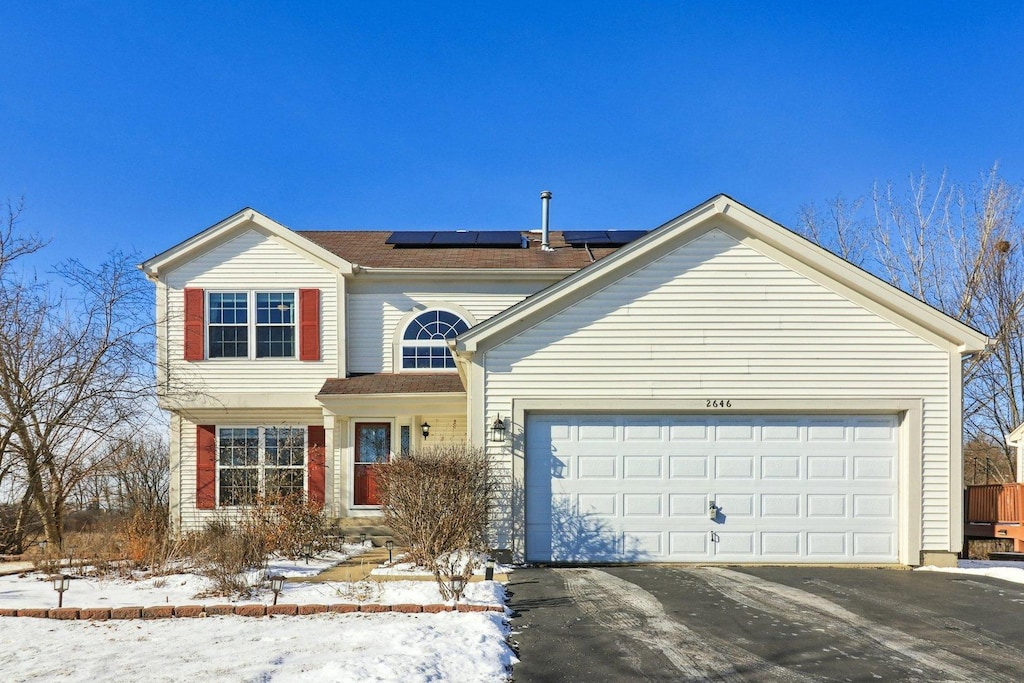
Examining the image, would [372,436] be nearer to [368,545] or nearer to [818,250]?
[368,545]

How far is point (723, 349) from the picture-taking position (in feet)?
39.5

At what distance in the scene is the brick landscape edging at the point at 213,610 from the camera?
7.95 meters

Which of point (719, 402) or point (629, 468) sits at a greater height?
point (719, 402)

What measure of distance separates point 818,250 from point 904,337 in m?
1.85

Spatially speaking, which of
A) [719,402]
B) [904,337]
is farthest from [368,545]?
[904,337]

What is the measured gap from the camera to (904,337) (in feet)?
39.3

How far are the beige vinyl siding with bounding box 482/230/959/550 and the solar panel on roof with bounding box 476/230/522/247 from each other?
291 inches

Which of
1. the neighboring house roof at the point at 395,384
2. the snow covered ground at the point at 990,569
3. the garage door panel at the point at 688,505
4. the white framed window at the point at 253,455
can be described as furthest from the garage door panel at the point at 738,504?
the white framed window at the point at 253,455

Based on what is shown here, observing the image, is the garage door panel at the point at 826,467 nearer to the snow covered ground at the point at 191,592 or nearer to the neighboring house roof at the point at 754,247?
→ the neighboring house roof at the point at 754,247

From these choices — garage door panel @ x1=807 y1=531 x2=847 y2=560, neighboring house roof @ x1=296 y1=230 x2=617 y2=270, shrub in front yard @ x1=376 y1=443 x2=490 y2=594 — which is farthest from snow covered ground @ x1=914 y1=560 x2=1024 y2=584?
neighboring house roof @ x1=296 y1=230 x2=617 y2=270

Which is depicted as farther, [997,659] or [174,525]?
[174,525]

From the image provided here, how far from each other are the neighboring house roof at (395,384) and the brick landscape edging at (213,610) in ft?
23.5

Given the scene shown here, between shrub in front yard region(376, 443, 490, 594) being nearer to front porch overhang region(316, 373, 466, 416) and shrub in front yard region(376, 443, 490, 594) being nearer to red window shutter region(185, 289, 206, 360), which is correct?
front porch overhang region(316, 373, 466, 416)

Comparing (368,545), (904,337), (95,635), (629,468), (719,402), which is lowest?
(368,545)
